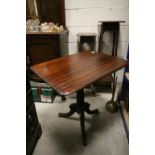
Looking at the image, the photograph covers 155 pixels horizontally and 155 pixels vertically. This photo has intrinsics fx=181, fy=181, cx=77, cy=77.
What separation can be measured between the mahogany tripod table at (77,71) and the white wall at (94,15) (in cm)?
90

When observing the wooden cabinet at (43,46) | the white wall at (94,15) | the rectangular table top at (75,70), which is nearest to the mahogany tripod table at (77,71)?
the rectangular table top at (75,70)

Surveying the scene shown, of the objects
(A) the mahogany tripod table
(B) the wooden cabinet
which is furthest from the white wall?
(A) the mahogany tripod table

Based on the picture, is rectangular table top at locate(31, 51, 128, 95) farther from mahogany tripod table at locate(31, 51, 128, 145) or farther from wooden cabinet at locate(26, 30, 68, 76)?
wooden cabinet at locate(26, 30, 68, 76)

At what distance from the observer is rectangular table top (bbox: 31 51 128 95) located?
143 centimetres

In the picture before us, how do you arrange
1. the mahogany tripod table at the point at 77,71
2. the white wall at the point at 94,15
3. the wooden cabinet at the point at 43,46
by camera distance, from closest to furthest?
1. the mahogany tripod table at the point at 77,71
2. the wooden cabinet at the point at 43,46
3. the white wall at the point at 94,15

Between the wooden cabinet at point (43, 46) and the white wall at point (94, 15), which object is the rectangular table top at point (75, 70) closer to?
the wooden cabinet at point (43, 46)

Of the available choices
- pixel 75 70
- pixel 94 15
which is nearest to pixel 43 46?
Result: pixel 94 15

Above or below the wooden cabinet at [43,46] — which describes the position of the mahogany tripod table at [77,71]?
below

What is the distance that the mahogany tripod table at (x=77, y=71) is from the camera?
4.68 ft

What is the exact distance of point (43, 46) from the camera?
267 centimetres

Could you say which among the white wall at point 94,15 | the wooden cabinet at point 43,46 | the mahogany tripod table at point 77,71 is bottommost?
the mahogany tripod table at point 77,71

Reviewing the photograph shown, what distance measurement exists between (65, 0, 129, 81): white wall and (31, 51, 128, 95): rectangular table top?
3.11 feet
